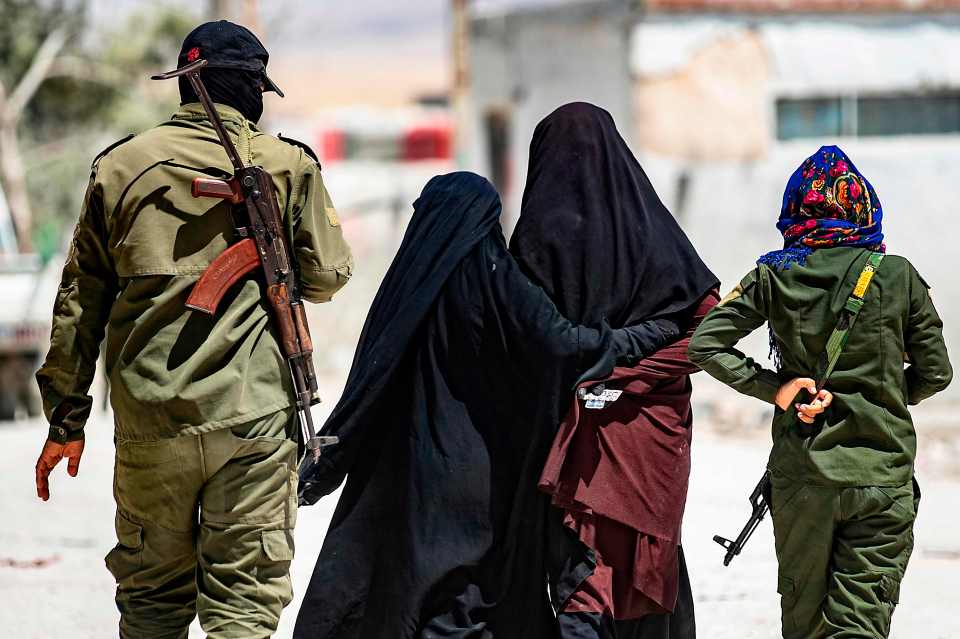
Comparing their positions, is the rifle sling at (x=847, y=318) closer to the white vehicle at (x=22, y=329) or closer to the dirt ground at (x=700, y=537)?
the dirt ground at (x=700, y=537)

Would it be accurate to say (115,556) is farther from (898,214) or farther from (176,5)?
(176,5)

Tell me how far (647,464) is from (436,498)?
0.53m

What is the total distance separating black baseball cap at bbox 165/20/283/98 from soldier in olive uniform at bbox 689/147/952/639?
4.26ft

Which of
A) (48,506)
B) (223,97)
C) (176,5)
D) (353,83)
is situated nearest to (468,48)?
(48,506)

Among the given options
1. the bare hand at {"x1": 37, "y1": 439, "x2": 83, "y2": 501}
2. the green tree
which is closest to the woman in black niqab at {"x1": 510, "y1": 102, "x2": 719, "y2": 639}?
the bare hand at {"x1": 37, "y1": 439, "x2": 83, "y2": 501}

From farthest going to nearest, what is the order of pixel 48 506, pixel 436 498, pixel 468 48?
pixel 468 48 < pixel 48 506 < pixel 436 498

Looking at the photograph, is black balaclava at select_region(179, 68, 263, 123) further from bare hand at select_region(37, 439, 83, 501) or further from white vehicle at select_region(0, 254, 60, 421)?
white vehicle at select_region(0, 254, 60, 421)

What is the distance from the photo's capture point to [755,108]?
10.5 meters

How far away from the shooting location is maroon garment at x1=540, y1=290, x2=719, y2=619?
3.43m

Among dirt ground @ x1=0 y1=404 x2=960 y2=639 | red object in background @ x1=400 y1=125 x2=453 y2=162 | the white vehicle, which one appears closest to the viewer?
dirt ground @ x1=0 y1=404 x2=960 y2=639

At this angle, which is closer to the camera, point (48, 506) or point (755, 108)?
point (48, 506)

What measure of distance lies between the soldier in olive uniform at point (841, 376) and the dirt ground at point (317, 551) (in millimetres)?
1226

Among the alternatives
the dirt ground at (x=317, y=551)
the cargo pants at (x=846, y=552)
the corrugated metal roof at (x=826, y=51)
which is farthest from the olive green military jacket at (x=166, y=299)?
the corrugated metal roof at (x=826, y=51)

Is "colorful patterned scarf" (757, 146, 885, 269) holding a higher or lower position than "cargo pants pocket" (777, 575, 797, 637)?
higher
